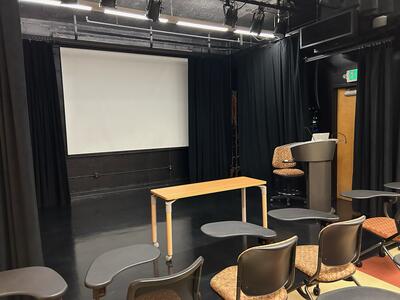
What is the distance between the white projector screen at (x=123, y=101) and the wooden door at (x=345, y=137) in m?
3.04

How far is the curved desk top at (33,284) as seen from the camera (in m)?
1.45

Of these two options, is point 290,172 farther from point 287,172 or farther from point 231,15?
point 231,15

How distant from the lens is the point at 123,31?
588 cm

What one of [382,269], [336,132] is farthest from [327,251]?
[336,132]

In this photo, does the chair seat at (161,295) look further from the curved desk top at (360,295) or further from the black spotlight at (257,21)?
the black spotlight at (257,21)

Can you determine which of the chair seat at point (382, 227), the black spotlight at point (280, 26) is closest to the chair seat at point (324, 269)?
the chair seat at point (382, 227)

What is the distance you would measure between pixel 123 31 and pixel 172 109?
1.76m

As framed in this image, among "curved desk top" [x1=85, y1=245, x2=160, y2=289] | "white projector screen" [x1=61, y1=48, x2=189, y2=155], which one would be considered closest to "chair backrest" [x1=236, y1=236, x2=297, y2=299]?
"curved desk top" [x1=85, y1=245, x2=160, y2=289]

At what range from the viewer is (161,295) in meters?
1.44

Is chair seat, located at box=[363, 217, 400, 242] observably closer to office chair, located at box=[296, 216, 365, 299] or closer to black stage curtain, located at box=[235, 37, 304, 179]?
office chair, located at box=[296, 216, 365, 299]

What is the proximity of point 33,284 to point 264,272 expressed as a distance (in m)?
1.18

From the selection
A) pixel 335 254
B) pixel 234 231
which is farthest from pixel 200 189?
pixel 335 254

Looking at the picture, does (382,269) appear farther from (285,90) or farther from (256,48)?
(256,48)

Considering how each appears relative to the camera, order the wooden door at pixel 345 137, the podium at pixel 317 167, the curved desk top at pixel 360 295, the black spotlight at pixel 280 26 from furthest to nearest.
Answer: the wooden door at pixel 345 137 < the black spotlight at pixel 280 26 < the podium at pixel 317 167 < the curved desk top at pixel 360 295
